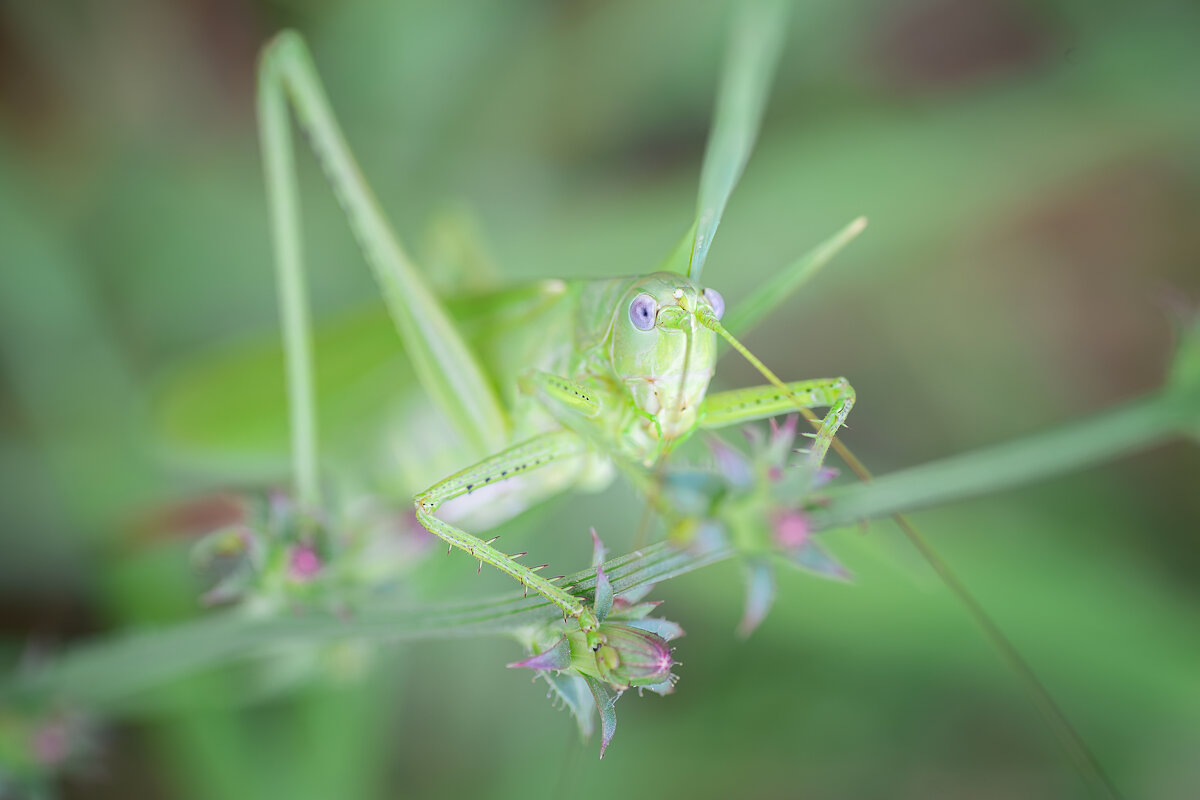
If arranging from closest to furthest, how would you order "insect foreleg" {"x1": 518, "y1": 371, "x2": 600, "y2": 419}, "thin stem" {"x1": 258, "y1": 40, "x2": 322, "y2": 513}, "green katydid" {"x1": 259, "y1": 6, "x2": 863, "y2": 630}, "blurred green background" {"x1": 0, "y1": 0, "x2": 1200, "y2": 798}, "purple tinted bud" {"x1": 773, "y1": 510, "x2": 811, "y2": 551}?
"purple tinted bud" {"x1": 773, "y1": 510, "x2": 811, "y2": 551} → "green katydid" {"x1": 259, "y1": 6, "x2": 863, "y2": 630} → "insect foreleg" {"x1": 518, "y1": 371, "x2": 600, "y2": 419} → "thin stem" {"x1": 258, "y1": 40, "x2": 322, "y2": 513} → "blurred green background" {"x1": 0, "y1": 0, "x2": 1200, "y2": 798}

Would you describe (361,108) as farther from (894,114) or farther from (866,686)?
(866,686)

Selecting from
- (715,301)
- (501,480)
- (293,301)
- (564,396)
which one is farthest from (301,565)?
(715,301)

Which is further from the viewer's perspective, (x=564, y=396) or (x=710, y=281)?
(x=710, y=281)

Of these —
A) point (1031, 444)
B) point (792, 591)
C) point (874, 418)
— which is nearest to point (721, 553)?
point (1031, 444)

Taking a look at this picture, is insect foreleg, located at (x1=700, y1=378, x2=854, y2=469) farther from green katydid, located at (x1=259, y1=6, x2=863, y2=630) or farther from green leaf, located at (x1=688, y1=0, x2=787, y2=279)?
green leaf, located at (x1=688, y1=0, x2=787, y2=279)

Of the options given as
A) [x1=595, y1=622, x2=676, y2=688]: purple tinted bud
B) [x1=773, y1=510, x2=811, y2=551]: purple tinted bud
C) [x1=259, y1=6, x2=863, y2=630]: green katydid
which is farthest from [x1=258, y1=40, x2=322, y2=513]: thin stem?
[x1=773, y1=510, x2=811, y2=551]: purple tinted bud

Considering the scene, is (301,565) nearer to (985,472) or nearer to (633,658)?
(633,658)

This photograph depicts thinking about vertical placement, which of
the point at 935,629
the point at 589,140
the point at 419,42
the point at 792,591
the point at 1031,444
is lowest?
the point at 1031,444

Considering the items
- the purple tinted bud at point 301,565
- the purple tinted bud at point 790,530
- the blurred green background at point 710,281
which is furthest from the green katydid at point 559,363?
the blurred green background at point 710,281
